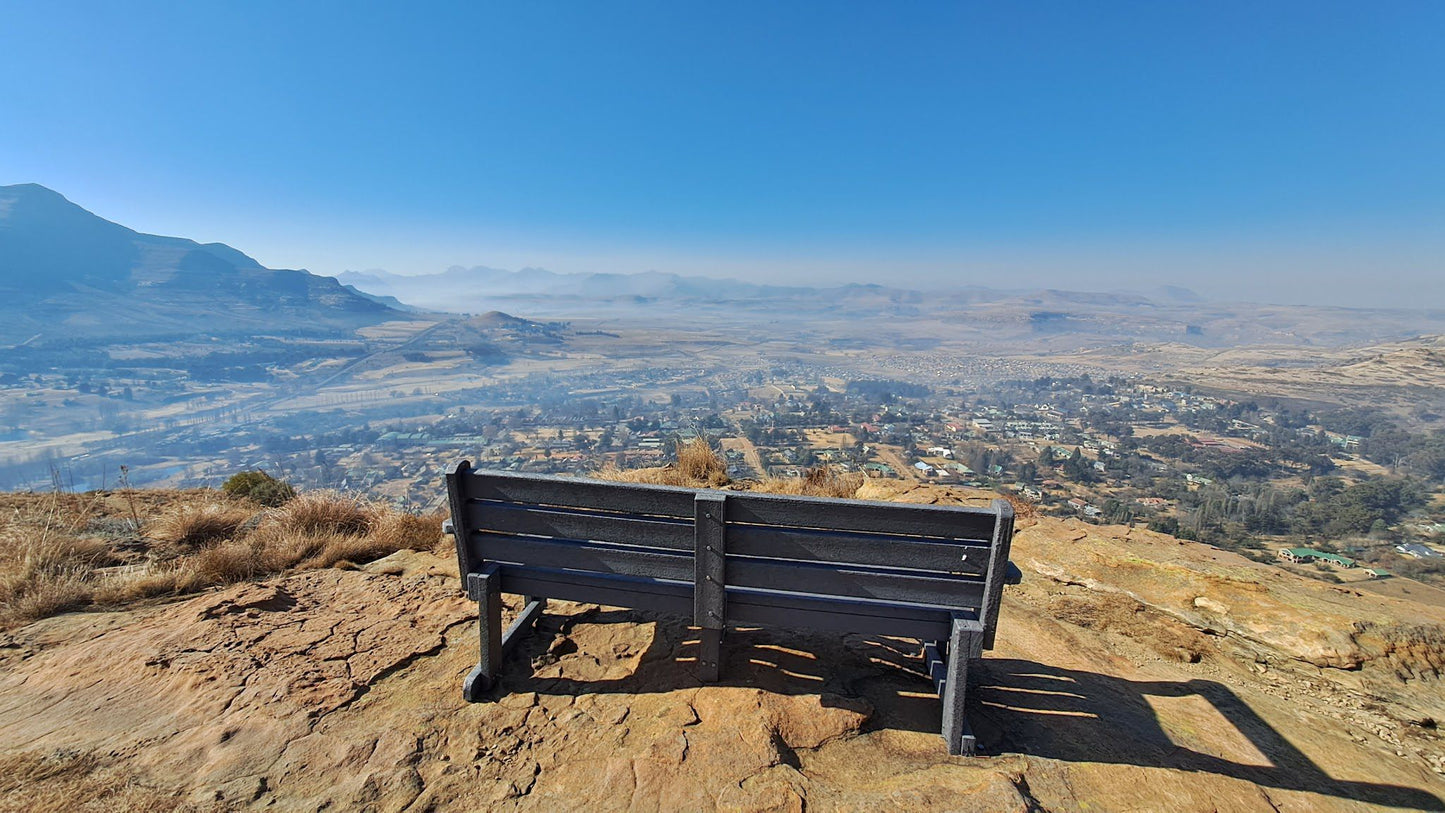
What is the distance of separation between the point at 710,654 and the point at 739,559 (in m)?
0.61

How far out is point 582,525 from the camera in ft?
8.05

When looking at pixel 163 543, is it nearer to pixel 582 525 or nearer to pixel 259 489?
pixel 259 489

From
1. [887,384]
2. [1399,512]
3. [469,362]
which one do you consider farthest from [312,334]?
[1399,512]

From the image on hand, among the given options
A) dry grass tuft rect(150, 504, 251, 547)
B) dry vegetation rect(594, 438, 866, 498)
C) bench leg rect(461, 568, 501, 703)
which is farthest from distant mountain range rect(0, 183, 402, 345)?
bench leg rect(461, 568, 501, 703)

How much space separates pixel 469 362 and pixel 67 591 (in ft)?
248

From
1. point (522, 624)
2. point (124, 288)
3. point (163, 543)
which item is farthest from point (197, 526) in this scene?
point (124, 288)

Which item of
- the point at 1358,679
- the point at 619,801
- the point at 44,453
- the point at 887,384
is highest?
the point at 619,801

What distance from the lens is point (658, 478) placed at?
19.9 feet

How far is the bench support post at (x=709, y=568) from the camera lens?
7.47ft

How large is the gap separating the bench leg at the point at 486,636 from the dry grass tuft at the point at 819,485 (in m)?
3.63

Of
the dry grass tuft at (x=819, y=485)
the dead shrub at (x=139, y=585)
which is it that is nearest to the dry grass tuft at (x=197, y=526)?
the dead shrub at (x=139, y=585)

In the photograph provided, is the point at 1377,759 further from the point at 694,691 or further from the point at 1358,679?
the point at 694,691

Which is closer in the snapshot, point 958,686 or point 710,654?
point 958,686

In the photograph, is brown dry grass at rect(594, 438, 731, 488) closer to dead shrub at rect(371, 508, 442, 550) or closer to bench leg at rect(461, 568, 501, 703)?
dead shrub at rect(371, 508, 442, 550)
